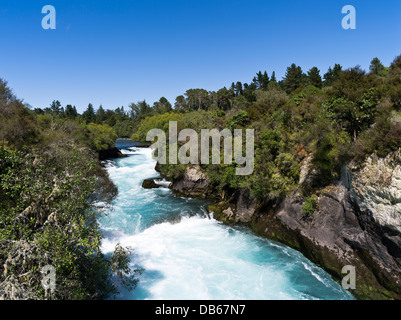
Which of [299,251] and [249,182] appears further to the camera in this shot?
[249,182]

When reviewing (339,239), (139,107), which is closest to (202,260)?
(339,239)

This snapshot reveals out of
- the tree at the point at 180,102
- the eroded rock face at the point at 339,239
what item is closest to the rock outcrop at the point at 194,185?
the eroded rock face at the point at 339,239

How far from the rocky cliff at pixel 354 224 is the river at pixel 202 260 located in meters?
1.10

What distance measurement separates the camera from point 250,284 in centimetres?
1387

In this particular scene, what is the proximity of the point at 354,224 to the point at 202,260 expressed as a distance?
10610mm

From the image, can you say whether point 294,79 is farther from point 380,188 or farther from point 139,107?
point 139,107

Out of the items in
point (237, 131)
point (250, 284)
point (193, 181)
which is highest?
point (237, 131)

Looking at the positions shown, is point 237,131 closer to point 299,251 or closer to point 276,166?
point 276,166

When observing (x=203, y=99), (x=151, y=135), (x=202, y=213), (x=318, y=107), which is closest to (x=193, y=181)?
(x=202, y=213)

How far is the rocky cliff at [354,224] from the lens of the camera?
470 inches

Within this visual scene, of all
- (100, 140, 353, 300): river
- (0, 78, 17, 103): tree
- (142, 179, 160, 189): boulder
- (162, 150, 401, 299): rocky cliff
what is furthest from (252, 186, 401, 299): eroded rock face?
(0, 78, 17, 103): tree

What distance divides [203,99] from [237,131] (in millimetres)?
63941

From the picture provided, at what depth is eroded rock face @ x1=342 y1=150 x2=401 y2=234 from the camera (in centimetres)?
1162

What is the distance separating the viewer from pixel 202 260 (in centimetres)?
1628
